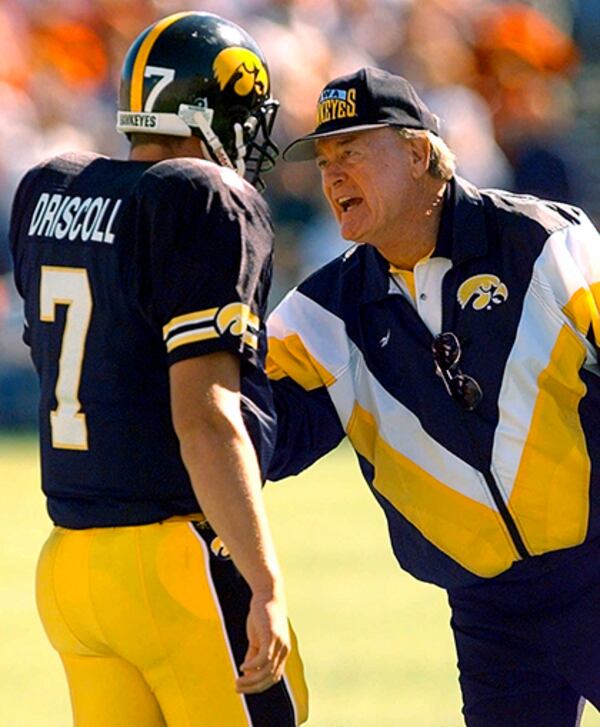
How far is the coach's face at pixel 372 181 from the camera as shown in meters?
4.27

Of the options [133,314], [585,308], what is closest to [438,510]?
[585,308]

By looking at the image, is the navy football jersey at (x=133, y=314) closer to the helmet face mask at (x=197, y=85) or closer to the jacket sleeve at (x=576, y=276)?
the helmet face mask at (x=197, y=85)

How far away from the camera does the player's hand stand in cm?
332

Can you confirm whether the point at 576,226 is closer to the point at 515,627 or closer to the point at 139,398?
the point at 515,627

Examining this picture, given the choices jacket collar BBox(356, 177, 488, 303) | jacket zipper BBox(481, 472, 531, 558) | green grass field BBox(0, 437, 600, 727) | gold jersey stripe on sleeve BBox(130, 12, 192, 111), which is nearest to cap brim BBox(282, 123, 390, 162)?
jacket collar BBox(356, 177, 488, 303)

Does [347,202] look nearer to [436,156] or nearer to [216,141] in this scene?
A: [436,156]

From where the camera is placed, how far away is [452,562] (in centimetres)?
427

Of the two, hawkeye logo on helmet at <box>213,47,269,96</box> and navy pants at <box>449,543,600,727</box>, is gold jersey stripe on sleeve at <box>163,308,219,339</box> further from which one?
navy pants at <box>449,543,600,727</box>

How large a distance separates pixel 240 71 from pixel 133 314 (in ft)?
2.04

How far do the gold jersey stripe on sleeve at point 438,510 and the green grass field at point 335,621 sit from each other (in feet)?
5.30

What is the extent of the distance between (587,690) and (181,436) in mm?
1349

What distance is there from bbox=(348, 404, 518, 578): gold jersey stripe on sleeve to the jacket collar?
0.31 meters

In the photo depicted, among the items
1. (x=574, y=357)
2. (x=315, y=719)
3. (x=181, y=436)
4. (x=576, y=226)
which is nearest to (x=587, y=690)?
(x=574, y=357)

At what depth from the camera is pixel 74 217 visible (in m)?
3.63
